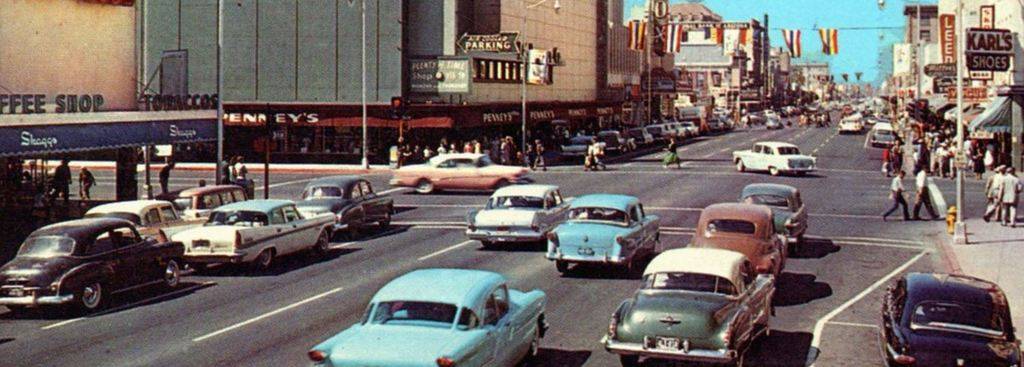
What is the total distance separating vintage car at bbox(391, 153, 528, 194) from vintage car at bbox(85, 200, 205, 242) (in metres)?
17.8

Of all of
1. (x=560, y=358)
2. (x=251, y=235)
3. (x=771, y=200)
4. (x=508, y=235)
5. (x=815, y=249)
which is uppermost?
(x=771, y=200)

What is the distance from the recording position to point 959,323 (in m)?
14.6

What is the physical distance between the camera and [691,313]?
48.4 feet

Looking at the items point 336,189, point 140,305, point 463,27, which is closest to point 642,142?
point 463,27

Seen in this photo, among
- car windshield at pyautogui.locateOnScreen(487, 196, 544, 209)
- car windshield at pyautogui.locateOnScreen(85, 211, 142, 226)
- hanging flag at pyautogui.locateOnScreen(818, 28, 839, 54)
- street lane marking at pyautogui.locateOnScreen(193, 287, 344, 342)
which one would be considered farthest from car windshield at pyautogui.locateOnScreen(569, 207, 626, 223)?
hanging flag at pyautogui.locateOnScreen(818, 28, 839, 54)

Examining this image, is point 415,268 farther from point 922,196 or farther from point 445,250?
point 922,196

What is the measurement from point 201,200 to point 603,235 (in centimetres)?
1168

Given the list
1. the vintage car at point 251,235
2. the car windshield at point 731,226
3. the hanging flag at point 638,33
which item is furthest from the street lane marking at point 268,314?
the hanging flag at point 638,33

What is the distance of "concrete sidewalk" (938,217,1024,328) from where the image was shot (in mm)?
21953

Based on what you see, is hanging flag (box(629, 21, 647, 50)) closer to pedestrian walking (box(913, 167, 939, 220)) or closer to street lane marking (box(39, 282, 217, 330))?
pedestrian walking (box(913, 167, 939, 220))

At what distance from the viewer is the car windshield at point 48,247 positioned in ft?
66.2

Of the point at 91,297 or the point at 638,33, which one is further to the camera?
the point at 638,33

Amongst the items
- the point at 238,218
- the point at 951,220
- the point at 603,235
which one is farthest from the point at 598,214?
the point at 951,220

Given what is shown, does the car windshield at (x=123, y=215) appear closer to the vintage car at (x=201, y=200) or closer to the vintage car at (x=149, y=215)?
the vintage car at (x=149, y=215)
